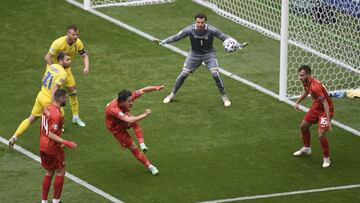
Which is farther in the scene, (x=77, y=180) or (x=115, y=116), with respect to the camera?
(x=77, y=180)

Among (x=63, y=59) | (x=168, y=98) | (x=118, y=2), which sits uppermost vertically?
(x=63, y=59)

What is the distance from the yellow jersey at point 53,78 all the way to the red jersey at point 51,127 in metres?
2.32

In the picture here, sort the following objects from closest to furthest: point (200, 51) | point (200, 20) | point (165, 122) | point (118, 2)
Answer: point (165, 122), point (200, 20), point (200, 51), point (118, 2)

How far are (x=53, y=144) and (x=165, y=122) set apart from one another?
455 cm

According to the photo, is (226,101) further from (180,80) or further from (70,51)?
(70,51)

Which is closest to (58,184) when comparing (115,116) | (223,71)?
(115,116)

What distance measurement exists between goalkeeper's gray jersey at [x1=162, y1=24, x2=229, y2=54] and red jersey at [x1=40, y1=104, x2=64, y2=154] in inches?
210

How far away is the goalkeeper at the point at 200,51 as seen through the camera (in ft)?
72.3

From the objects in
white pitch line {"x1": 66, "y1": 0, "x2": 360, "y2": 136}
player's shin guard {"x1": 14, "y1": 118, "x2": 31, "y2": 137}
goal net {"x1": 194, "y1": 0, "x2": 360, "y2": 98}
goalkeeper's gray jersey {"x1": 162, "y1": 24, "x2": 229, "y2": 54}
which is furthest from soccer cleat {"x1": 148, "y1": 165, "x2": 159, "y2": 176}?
goal net {"x1": 194, "y1": 0, "x2": 360, "y2": 98}

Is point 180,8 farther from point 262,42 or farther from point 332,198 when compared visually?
point 332,198

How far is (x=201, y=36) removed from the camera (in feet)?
72.4

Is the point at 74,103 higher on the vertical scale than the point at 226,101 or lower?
higher

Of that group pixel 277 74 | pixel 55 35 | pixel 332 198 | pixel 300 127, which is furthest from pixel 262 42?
pixel 332 198

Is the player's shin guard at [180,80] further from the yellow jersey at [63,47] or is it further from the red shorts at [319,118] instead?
the red shorts at [319,118]
